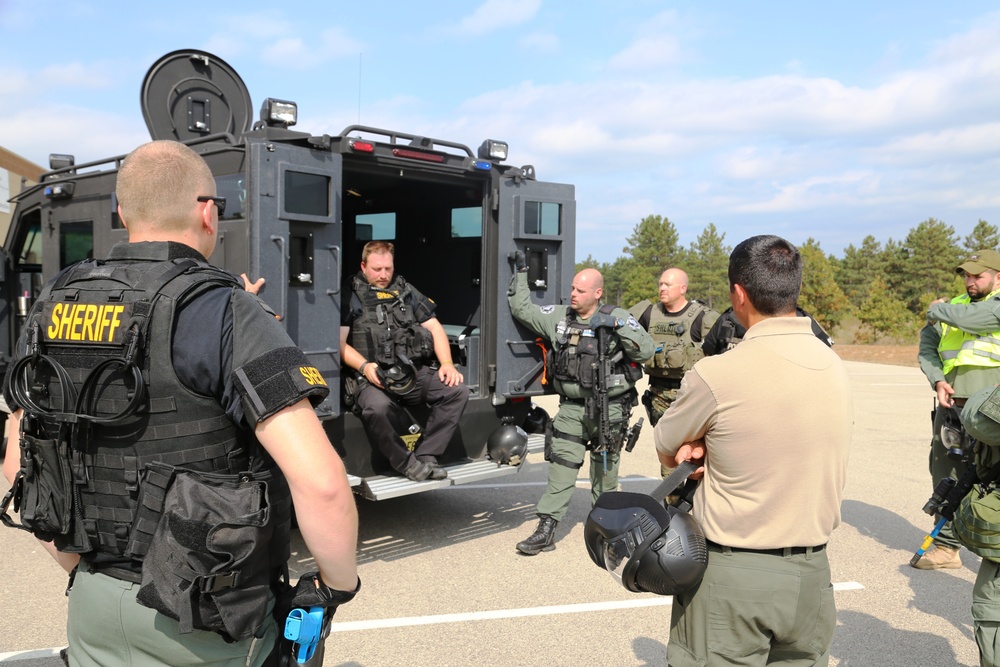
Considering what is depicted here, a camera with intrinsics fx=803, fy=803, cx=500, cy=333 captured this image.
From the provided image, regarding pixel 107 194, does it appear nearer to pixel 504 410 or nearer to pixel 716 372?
pixel 504 410

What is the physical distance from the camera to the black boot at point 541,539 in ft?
17.5

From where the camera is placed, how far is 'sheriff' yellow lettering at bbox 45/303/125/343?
176 centimetres

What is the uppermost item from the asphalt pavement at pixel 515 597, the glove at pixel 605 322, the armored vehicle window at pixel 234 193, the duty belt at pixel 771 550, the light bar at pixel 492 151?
the light bar at pixel 492 151

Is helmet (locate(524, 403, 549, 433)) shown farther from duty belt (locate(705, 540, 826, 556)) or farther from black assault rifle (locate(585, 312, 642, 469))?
duty belt (locate(705, 540, 826, 556))

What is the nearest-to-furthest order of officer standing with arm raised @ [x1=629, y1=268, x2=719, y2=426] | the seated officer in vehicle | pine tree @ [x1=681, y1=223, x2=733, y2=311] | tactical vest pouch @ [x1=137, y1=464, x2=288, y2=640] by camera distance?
1. tactical vest pouch @ [x1=137, y1=464, x2=288, y2=640]
2. the seated officer in vehicle
3. officer standing with arm raised @ [x1=629, y1=268, x2=719, y2=426]
4. pine tree @ [x1=681, y1=223, x2=733, y2=311]

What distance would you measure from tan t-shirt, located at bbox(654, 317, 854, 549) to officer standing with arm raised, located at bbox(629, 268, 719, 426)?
Result: 375 cm

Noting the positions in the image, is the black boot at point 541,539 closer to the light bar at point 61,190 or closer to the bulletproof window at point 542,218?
the bulletproof window at point 542,218

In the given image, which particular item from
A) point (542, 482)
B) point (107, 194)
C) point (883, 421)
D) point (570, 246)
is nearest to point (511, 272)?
point (570, 246)

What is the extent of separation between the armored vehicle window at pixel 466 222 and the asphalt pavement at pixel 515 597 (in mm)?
2270

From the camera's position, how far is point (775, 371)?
88.9 inches

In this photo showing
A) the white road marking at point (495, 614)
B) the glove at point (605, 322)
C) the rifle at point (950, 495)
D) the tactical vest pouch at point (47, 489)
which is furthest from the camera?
the glove at point (605, 322)

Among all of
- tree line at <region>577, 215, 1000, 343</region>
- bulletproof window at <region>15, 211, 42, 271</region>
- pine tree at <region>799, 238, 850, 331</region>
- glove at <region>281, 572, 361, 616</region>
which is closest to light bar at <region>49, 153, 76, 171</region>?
bulletproof window at <region>15, 211, 42, 271</region>

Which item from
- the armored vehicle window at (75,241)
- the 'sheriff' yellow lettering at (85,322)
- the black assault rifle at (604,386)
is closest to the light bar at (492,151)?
the black assault rifle at (604,386)

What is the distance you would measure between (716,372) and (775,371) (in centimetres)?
16
